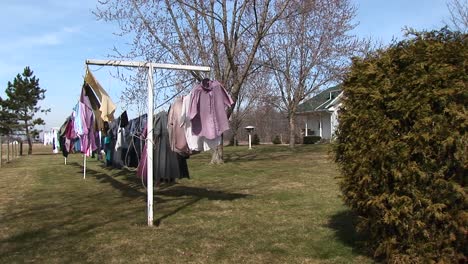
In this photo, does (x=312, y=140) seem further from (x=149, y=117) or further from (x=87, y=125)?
(x=149, y=117)

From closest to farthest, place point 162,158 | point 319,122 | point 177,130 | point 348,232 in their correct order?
point 348,232 → point 177,130 → point 162,158 → point 319,122

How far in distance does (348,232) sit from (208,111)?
2.60 meters

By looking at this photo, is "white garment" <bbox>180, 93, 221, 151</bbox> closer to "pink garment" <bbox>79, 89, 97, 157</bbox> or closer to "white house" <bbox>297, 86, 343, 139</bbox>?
"pink garment" <bbox>79, 89, 97, 157</bbox>

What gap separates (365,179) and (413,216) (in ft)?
1.86

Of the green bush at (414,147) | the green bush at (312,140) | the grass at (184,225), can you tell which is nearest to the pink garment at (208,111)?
the grass at (184,225)

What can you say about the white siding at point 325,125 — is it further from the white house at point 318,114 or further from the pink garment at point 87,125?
the pink garment at point 87,125

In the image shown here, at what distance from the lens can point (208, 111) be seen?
6953mm

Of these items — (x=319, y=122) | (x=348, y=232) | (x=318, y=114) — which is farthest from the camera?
(x=319, y=122)

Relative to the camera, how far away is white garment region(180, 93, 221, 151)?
277 inches

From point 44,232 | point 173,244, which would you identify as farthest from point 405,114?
point 44,232

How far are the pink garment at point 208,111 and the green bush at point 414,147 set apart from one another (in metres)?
2.42

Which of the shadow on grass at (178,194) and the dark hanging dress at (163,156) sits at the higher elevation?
the dark hanging dress at (163,156)

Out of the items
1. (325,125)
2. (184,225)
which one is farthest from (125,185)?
(325,125)

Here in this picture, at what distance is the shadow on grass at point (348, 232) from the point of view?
217 inches
